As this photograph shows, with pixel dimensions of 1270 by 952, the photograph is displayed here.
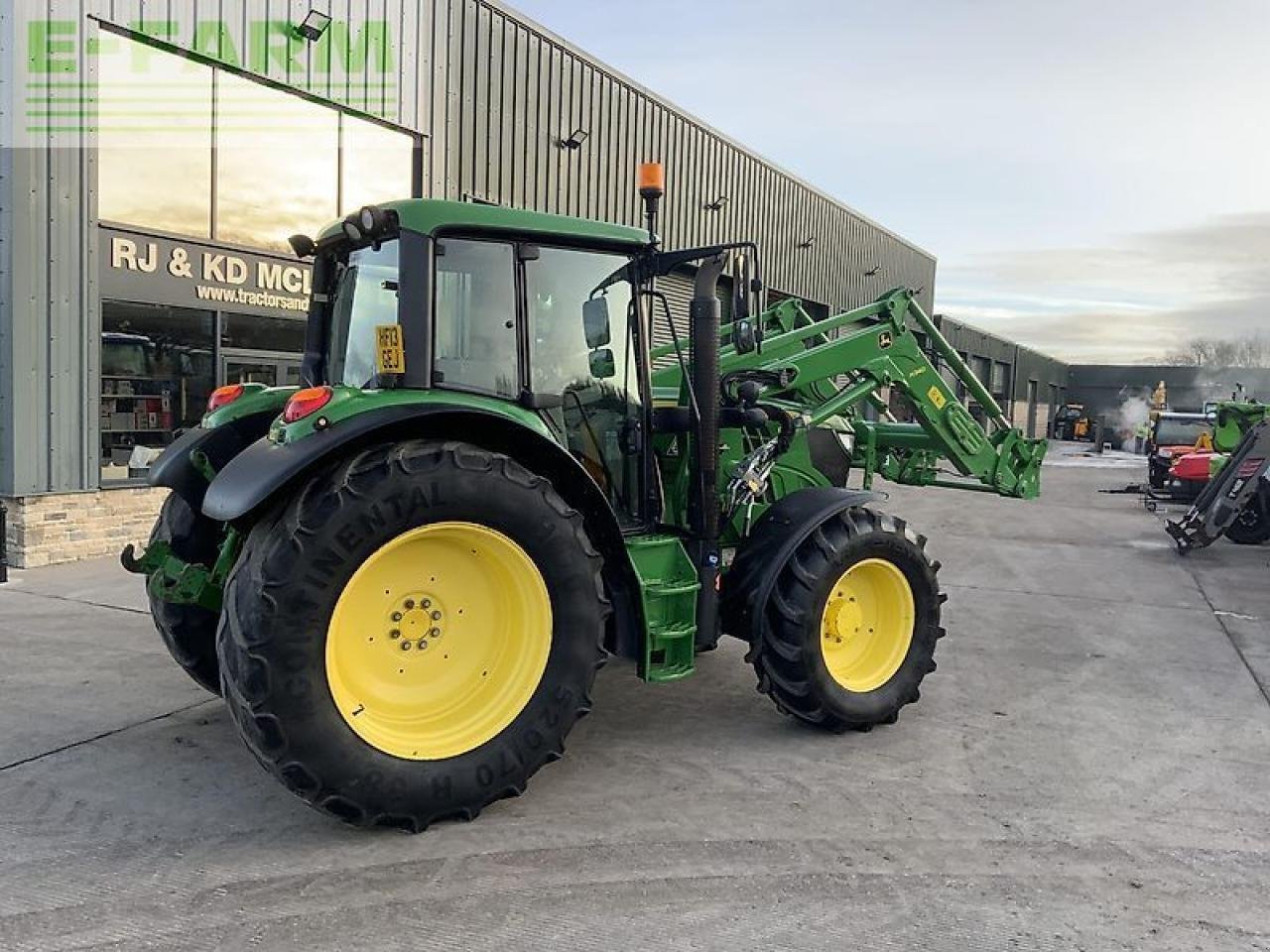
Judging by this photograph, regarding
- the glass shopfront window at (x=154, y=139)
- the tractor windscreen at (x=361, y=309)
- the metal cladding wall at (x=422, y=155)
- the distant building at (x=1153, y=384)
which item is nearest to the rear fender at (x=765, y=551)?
the tractor windscreen at (x=361, y=309)

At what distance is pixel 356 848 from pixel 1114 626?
636 centimetres

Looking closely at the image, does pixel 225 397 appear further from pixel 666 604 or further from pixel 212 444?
pixel 666 604

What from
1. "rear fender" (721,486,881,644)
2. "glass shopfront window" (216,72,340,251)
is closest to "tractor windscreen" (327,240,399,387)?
"rear fender" (721,486,881,644)

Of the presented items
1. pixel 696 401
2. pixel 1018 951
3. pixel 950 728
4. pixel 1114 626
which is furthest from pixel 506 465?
pixel 1114 626

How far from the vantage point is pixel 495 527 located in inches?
149

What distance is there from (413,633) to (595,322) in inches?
62.3

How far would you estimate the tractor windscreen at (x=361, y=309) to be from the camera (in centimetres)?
425

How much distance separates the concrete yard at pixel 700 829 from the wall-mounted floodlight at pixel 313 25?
7.23 meters

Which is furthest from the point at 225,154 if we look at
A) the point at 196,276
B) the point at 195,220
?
the point at 196,276

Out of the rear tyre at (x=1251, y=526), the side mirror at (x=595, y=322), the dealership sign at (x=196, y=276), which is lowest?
the rear tyre at (x=1251, y=526)

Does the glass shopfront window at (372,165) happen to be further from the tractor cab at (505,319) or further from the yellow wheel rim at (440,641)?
the yellow wheel rim at (440,641)

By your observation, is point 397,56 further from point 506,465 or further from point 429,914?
point 429,914

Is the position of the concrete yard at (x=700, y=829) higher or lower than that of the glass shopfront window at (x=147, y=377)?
lower

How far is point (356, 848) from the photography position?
3617 mm
